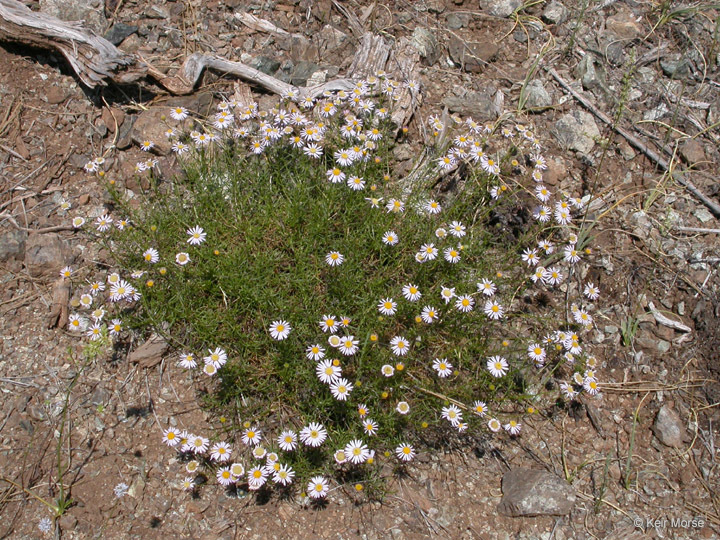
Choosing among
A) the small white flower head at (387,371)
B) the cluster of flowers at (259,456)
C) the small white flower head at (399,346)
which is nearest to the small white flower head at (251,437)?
the cluster of flowers at (259,456)

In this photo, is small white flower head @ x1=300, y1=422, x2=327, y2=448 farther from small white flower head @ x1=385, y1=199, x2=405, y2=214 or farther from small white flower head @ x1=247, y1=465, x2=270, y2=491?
small white flower head @ x1=385, y1=199, x2=405, y2=214

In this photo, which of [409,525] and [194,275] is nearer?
[409,525]

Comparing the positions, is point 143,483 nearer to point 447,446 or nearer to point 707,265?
point 447,446

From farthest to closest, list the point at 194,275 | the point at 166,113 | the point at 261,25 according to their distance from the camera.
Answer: the point at 261,25, the point at 166,113, the point at 194,275

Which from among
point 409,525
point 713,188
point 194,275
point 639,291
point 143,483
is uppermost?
point 713,188

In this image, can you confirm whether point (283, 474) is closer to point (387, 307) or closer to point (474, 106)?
point (387, 307)

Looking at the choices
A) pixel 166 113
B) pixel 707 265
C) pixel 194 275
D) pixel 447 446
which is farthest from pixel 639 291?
pixel 166 113

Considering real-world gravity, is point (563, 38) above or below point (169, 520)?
above
